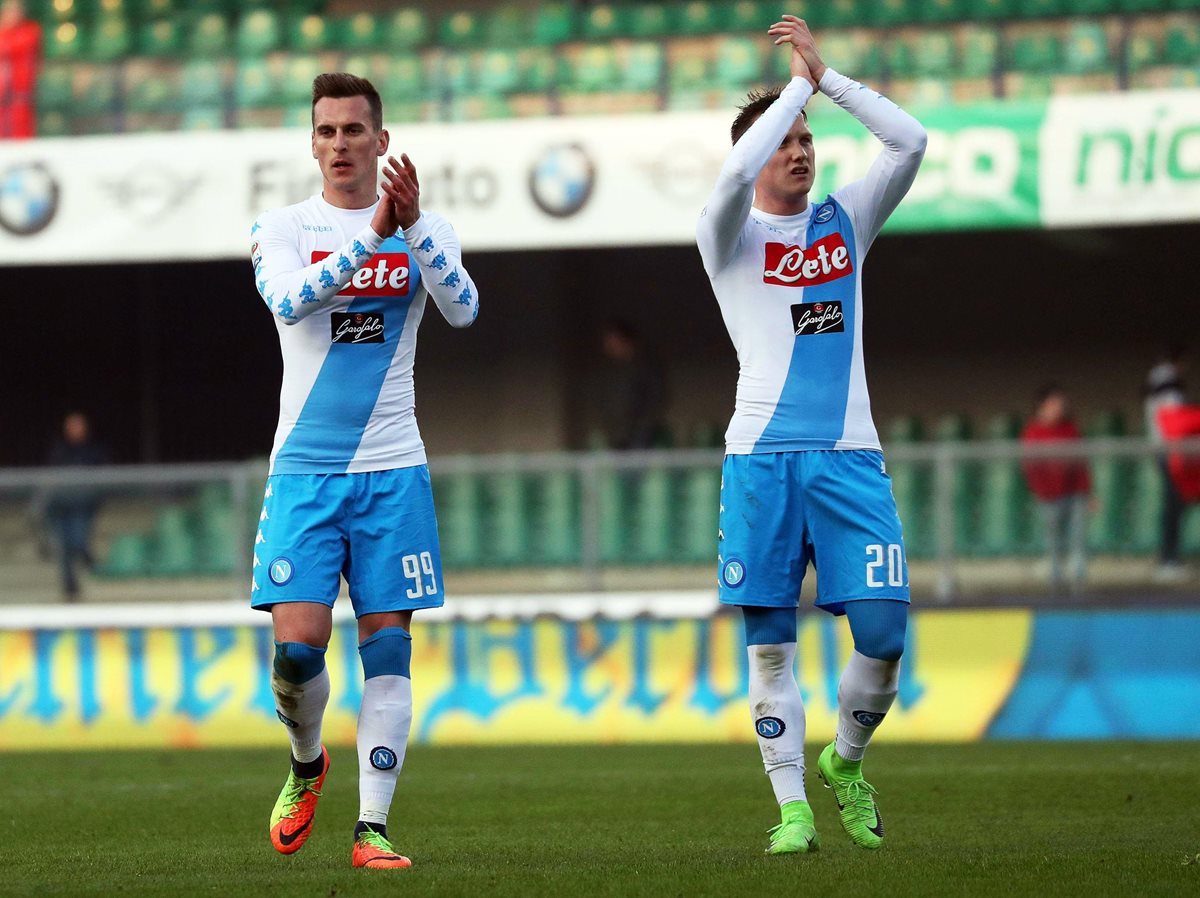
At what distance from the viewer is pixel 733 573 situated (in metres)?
5.74

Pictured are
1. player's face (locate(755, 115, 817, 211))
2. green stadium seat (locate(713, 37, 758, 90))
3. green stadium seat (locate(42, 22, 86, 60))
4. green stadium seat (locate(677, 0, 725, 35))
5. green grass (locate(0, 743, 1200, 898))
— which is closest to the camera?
green grass (locate(0, 743, 1200, 898))

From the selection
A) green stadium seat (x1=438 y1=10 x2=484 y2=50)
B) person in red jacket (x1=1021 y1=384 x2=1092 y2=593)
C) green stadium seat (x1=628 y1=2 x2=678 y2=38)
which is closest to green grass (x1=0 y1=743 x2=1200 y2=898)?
person in red jacket (x1=1021 y1=384 x2=1092 y2=593)

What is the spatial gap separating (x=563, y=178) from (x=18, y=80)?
4.51 m

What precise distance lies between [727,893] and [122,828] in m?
2.94

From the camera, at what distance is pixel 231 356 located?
18375 mm

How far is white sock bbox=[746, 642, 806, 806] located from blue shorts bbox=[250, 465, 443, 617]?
3.13 feet

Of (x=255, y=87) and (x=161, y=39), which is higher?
(x=161, y=39)

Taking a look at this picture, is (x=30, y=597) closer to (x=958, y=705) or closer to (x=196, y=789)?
(x=196, y=789)

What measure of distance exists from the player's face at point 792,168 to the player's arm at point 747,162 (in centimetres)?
12

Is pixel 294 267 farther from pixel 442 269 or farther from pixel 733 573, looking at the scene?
pixel 733 573

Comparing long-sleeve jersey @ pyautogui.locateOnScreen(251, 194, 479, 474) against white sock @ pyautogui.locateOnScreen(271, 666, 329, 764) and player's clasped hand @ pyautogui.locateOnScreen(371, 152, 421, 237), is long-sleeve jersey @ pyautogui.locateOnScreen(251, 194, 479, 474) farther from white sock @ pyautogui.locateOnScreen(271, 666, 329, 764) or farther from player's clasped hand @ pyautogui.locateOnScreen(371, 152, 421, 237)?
white sock @ pyautogui.locateOnScreen(271, 666, 329, 764)

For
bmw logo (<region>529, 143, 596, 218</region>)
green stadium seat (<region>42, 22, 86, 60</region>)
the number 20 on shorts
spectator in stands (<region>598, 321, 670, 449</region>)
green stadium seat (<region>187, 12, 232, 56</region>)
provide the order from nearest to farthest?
the number 20 on shorts → bmw logo (<region>529, 143, 596, 218</region>) → spectator in stands (<region>598, 321, 670, 449</region>) → green stadium seat (<region>187, 12, 232, 56</region>) → green stadium seat (<region>42, 22, 86, 60</region>)

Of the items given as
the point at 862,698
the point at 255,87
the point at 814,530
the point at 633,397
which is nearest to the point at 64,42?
the point at 255,87

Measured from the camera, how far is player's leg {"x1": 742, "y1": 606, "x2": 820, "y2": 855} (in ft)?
18.7
